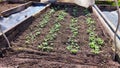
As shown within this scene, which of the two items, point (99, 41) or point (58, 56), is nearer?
point (58, 56)

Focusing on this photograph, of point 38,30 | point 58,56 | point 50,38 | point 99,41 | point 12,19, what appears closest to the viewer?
point 58,56

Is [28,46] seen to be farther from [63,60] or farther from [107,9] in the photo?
[107,9]

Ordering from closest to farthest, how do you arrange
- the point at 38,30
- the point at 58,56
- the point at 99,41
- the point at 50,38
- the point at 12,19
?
the point at 58,56, the point at 99,41, the point at 50,38, the point at 38,30, the point at 12,19

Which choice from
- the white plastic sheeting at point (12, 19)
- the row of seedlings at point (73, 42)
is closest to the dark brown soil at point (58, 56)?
the row of seedlings at point (73, 42)

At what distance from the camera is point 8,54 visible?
4.74 m

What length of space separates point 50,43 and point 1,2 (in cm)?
689

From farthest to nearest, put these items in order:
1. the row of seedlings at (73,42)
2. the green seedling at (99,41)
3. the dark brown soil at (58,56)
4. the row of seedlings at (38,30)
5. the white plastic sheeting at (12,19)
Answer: the white plastic sheeting at (12,19), the row of seedlings at (38,30), the green seedling at (99,41), the row of seedlings at (73,42), the dark brown soil at (58,56)

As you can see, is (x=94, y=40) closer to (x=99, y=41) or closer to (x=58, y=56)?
(x=99, y=41)

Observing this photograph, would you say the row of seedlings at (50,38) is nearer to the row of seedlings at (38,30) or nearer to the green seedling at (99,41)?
the row of seedlings at (38,30)

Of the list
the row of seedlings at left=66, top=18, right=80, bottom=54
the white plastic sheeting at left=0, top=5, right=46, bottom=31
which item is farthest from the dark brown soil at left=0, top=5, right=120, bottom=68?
the white plastic sheeting at left=0, top=5, right=46, bottom=31

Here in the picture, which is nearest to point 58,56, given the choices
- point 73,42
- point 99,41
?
point 73,42

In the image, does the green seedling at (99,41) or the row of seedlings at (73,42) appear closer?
the row of seedlings at (73,42)

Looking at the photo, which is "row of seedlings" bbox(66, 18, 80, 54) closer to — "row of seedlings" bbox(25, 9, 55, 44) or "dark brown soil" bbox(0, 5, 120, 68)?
"dark brown soil" bbox(0, 5, 120, 68)

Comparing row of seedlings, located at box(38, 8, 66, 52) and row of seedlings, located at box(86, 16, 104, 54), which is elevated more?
row of seedlings, located at box(38, 8, 66, 52)
